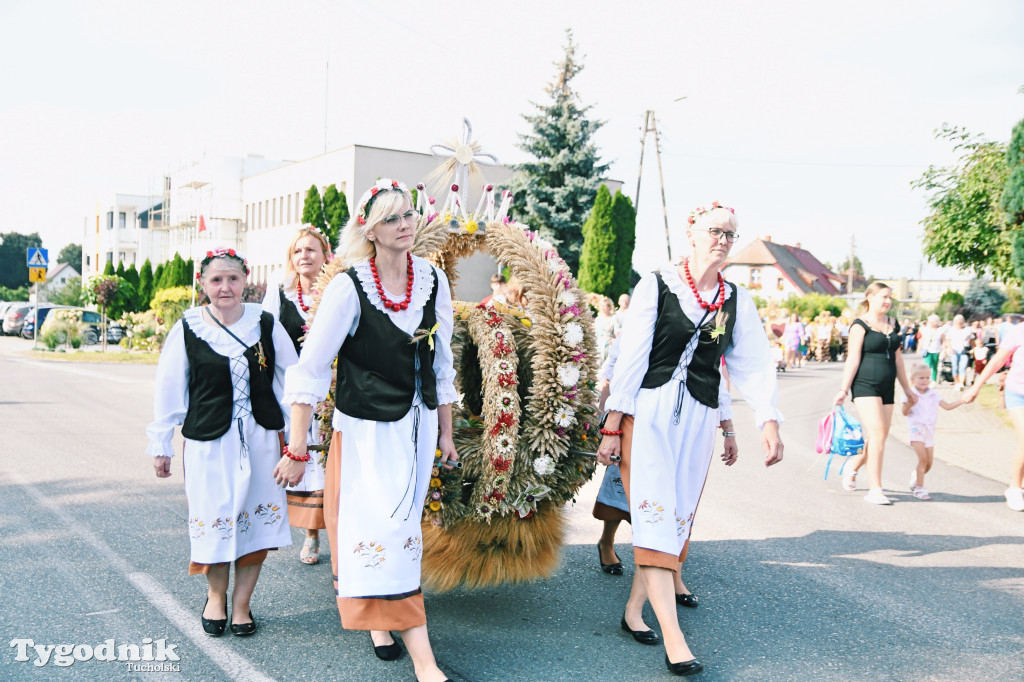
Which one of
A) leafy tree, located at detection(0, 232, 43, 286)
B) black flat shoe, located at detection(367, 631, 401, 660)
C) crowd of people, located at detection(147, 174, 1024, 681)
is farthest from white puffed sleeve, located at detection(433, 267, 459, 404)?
leafy tree, located at detection(0, 232, 43, 286)

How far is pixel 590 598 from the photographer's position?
478 centimetres

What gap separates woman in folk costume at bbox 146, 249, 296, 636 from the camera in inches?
162

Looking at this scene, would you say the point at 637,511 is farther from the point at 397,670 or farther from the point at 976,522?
the point at 976,522

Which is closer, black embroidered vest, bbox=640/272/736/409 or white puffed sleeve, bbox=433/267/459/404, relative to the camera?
white puffed sleeve, bbox=433/267/459/404

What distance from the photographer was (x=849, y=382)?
7.57 m

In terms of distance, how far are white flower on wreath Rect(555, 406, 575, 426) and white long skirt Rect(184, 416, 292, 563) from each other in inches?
58.6

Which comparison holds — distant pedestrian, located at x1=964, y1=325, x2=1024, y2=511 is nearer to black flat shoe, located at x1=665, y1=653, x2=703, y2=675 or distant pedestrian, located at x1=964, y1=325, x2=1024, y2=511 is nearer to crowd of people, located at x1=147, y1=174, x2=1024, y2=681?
crowd of people, located at x1=147, y1=174, x2=1024, y2=681

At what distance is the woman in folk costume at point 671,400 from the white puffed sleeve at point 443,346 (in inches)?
32.3

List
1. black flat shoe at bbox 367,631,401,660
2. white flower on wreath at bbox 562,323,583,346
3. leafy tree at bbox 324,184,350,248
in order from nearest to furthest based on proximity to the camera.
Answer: black flat shoe at bbox 367,631,401,660 < white flower on wreath at bbox 562,323,583,346 < leafy tree at bbox 324,184,350,248

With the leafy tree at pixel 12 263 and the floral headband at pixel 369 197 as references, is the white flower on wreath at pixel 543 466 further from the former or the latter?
the leafy tree at pixel 12 263

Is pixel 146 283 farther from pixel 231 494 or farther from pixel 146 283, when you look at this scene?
pixel 231 494

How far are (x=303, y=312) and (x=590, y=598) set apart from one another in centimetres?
256

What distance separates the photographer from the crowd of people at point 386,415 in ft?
11.6

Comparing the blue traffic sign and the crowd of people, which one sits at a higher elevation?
the blue traffic sign
